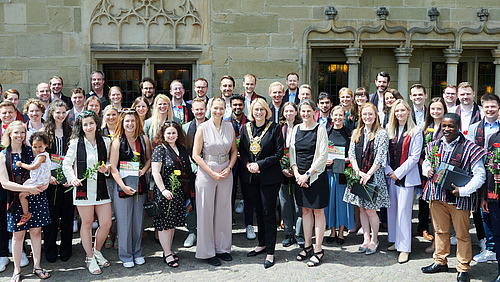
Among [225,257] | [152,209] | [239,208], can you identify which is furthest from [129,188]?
[239,208]

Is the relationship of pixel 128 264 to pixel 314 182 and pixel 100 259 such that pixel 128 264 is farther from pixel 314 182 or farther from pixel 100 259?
pixel 314 182

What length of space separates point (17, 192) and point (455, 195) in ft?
15.0

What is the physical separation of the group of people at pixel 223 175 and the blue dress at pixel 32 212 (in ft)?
0.04

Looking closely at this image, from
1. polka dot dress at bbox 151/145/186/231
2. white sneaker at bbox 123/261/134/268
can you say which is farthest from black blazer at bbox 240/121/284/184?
white sneaker at bbox 123/261/134/268

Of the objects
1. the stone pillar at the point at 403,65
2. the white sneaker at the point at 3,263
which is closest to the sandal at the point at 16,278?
the white sneaker at the point at 3,263

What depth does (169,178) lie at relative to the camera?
17.9ft

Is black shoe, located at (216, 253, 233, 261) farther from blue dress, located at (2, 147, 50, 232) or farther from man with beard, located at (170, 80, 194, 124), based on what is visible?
man with beard, located at (170, 80, 194, 124)

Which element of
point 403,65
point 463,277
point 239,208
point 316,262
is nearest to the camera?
point 463,277

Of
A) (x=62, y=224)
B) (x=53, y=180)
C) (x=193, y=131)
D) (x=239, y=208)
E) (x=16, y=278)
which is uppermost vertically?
(x=193, y=131)

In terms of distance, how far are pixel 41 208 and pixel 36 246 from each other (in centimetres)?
42

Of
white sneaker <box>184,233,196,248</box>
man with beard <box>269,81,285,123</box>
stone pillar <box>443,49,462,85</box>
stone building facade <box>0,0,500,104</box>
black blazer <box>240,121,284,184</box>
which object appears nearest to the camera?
black blazer <box>240,121,284,184</box>

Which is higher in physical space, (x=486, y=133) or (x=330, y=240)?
(x=486, y=133)

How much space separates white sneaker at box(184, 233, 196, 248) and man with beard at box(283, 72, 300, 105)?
259 centimetres

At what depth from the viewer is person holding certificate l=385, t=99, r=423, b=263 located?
556 cm
